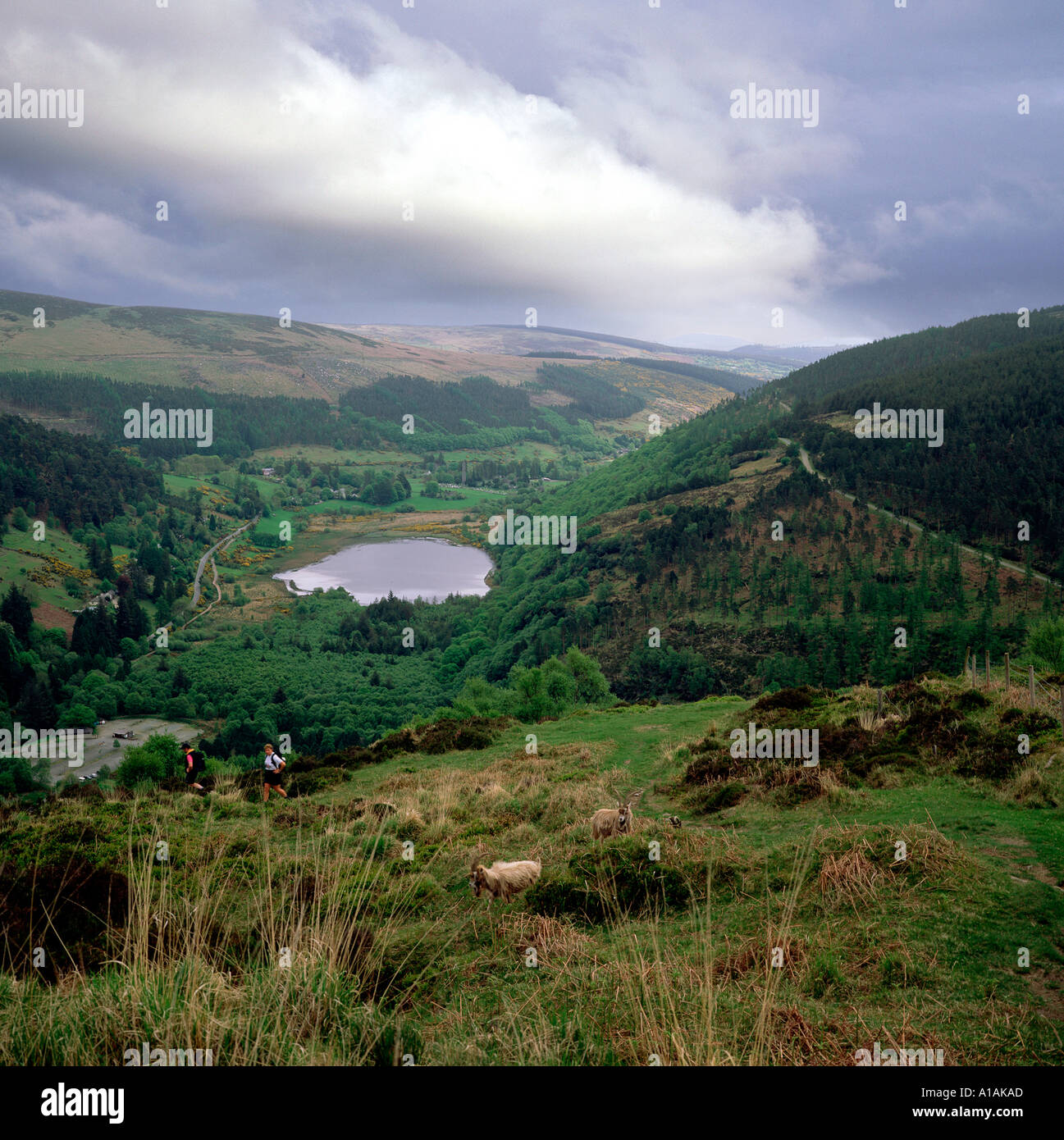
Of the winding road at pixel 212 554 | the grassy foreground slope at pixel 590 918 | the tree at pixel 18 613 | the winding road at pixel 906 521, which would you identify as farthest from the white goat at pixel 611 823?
the winding road at pixel 212 554

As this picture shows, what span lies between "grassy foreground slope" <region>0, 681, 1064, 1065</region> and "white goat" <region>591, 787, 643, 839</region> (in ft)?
1.68

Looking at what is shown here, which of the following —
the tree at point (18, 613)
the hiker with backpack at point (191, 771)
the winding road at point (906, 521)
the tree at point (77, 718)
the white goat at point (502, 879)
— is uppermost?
the winding road at point (906, 521)

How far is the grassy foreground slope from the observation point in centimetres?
406

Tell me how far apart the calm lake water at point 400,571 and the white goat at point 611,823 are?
107 metres

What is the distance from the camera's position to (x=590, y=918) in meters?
9.34

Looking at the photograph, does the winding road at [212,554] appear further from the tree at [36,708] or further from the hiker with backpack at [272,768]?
the hiker with backpack at [272,768]

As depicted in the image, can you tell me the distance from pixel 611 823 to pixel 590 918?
302cm

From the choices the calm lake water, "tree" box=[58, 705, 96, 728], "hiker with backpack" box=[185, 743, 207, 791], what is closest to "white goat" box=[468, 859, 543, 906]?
"hiker with backpack" box=[185, 743, 207, 791]

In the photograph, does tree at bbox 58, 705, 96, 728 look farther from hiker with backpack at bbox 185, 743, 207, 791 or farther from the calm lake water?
hiker with backpack at bbox 185, 743, 207, 791

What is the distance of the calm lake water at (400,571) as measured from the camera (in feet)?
425

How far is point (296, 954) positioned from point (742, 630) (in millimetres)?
60576

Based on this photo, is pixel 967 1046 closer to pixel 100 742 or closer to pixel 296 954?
pixel 296 954

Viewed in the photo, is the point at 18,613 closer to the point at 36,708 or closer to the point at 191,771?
the point at 36,708
